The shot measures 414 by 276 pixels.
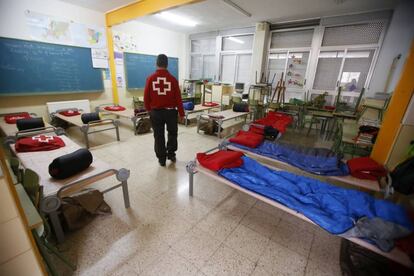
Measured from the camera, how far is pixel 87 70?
15.0ft

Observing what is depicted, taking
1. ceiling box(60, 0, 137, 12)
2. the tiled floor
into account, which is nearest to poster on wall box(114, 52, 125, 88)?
ceiling box(60, 0, 137, 12)

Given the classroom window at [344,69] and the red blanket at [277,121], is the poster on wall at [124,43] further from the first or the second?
the classroom window at [344,69]

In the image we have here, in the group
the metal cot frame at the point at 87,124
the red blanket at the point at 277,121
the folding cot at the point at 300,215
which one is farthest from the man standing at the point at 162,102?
the red blanket at the point at 277,121

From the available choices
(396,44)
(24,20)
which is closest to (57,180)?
(24,20)

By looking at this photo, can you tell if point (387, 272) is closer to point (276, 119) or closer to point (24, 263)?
point (24, 263)

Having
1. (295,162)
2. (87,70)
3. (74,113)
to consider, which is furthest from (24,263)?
(87,70)

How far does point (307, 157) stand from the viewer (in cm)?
232

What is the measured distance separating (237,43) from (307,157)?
17.5ft

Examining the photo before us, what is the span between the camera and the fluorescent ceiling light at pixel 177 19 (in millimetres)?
4898

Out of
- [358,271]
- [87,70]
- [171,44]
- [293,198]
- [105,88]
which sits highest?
[171,44]

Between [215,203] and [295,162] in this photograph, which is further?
[295,162]

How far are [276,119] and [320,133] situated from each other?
1693mm

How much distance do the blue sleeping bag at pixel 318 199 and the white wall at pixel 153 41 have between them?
5.06 metres

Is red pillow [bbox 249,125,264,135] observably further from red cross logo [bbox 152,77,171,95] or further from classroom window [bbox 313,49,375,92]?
classroom window [bbox 313,49,375,92]
